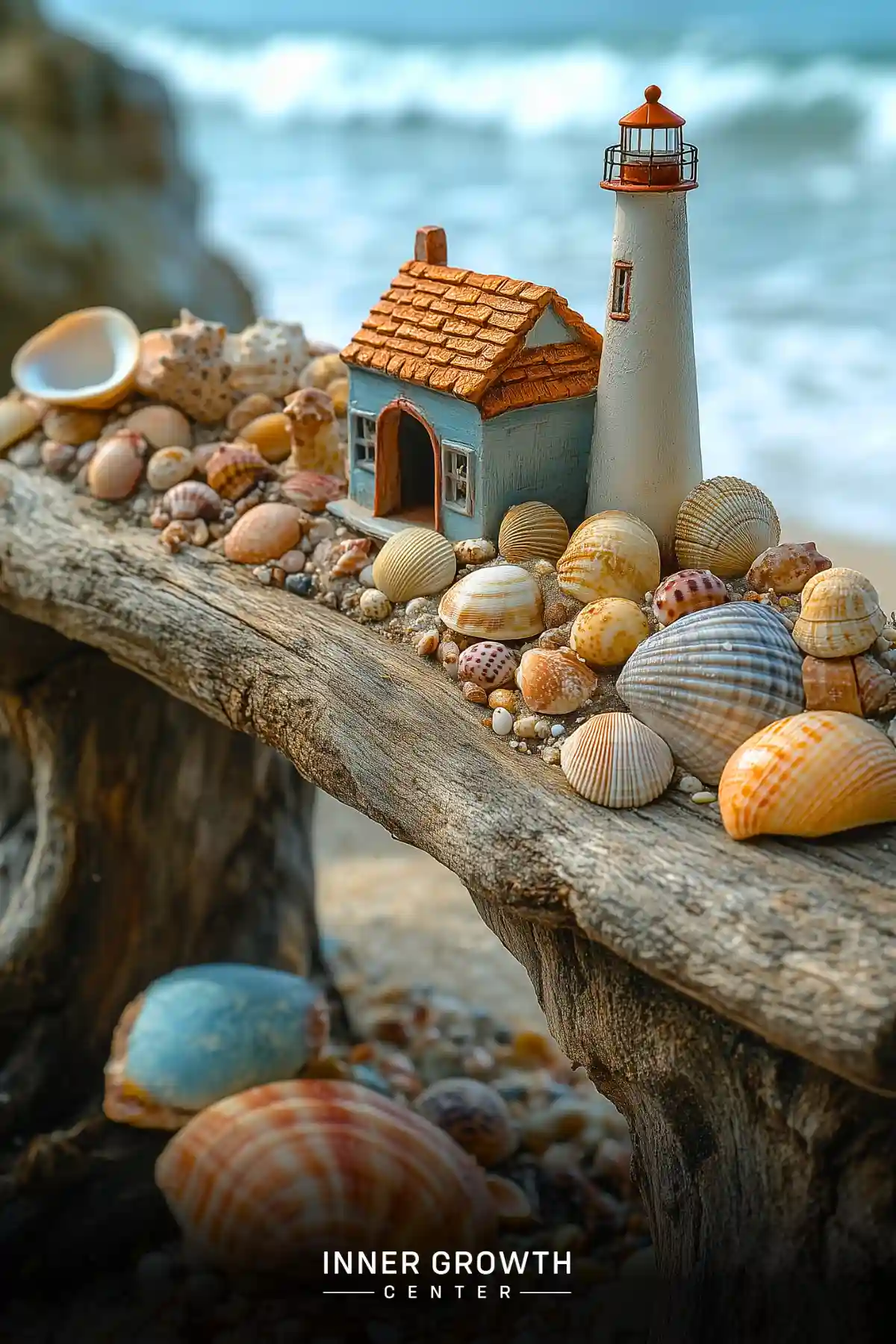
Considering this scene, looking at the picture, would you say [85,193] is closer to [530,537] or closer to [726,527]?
[530,537]

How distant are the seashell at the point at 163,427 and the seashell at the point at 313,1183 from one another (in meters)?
1.63

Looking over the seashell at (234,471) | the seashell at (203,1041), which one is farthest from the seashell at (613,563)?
the seashell at (203,1041)

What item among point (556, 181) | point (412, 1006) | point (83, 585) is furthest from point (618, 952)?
point (556, 181)

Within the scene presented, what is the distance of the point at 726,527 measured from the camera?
7.80ft

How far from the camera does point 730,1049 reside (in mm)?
1822

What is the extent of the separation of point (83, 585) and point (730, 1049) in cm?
185

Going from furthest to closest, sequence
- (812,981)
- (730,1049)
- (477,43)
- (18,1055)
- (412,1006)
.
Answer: (477,43)
(412,1006)
(18,1055)
(730,1049)
(812,981)

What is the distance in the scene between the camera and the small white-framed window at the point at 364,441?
2.81 meters

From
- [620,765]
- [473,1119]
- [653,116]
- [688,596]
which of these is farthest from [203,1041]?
[653,116]

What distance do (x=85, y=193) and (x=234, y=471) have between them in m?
6.54

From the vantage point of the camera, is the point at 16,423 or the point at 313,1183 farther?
the point at 16,423

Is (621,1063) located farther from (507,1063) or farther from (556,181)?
(556,181)

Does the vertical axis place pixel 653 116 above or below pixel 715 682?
above

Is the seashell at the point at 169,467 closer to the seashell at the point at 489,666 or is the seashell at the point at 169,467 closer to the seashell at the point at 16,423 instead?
the seashell at the point at 16,423
